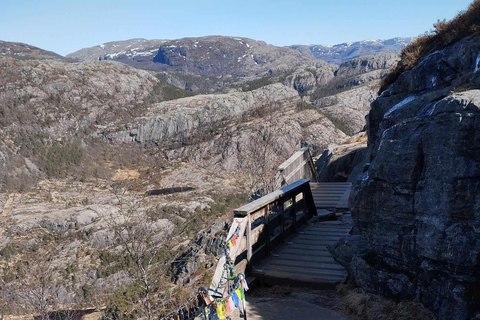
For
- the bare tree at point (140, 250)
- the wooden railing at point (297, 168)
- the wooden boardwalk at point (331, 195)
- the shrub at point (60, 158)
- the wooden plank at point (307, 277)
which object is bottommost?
the shrub at point (60, 158)

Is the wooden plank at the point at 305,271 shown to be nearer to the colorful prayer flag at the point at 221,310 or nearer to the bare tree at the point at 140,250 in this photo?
the colorful prayer flag at the point at 221,310

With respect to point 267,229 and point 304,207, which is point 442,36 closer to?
point 304,207

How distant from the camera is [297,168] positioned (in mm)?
13227

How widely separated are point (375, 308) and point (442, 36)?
6.36 m

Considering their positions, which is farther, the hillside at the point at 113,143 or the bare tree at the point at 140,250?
the hillside at the point at 113,143

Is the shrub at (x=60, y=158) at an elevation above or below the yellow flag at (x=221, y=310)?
below

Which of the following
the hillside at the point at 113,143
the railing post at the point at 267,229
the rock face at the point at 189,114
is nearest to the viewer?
the railing post at the point at 267,229

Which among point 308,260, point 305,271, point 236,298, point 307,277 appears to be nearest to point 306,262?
point 308,260

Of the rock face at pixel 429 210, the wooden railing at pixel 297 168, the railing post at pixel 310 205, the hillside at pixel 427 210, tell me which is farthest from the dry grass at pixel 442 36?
the railing post at pixel 310 205

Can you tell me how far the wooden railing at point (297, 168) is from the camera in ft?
38.3

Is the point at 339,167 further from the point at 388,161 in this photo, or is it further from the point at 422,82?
the point at 388,161

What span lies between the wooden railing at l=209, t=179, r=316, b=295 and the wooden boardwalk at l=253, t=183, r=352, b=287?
0.19 m

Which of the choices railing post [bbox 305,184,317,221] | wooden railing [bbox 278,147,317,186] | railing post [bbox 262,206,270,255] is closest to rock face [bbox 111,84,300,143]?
wooden railing [bbox 278,147,317,186]

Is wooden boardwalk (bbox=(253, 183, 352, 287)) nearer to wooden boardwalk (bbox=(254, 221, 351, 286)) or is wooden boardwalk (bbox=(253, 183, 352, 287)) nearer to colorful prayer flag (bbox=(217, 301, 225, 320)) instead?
wooden boardwalk (bbox=(254, 221, 351, 286))
